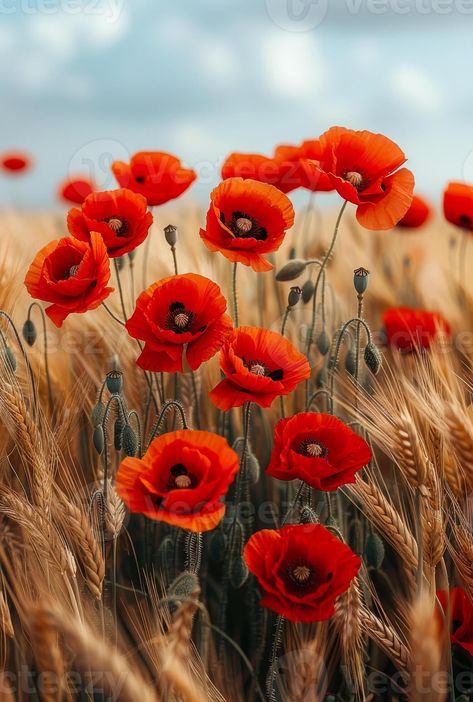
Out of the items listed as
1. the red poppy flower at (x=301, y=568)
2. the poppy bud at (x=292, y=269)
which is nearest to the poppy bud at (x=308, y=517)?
the red poppy flower at (x=301, y=568)

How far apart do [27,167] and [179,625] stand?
3952 mm

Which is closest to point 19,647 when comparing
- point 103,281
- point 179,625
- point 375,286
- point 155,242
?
point 179,625

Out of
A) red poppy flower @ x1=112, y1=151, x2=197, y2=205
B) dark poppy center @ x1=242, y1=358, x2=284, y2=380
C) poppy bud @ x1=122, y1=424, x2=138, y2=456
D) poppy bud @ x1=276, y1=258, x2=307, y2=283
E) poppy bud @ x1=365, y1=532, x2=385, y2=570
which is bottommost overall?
poppy bud @ x1=365, y1=532, x2=385, y2=570

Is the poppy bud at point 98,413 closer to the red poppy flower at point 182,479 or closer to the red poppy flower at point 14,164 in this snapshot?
the red poppy flower at point 182,479

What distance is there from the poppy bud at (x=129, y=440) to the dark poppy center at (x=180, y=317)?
0.56ft

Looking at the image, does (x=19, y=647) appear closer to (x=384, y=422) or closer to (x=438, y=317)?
(x=384, y=422)

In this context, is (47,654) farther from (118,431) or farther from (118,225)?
(118,225)

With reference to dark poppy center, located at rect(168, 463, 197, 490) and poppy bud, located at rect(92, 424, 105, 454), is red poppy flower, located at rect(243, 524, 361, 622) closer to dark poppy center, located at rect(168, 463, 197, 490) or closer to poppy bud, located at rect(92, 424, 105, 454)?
dark poppy center, located at rect(168, 463, 197, 490)

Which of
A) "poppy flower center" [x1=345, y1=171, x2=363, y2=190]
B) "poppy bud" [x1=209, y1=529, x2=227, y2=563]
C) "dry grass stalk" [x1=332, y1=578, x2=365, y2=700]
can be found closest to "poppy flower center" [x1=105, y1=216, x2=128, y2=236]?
"poppy flower center" [x1=345, y1=171, x2=363, y2=190]

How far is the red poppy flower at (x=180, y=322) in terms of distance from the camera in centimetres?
112

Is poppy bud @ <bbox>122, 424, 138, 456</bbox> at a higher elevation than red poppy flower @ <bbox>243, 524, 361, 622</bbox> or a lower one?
higher

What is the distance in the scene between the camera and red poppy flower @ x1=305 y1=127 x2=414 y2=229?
129 cm

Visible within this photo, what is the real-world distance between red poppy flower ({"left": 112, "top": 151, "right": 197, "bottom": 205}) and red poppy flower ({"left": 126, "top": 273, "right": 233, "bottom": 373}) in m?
0.33

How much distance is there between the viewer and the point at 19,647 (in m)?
1.27
